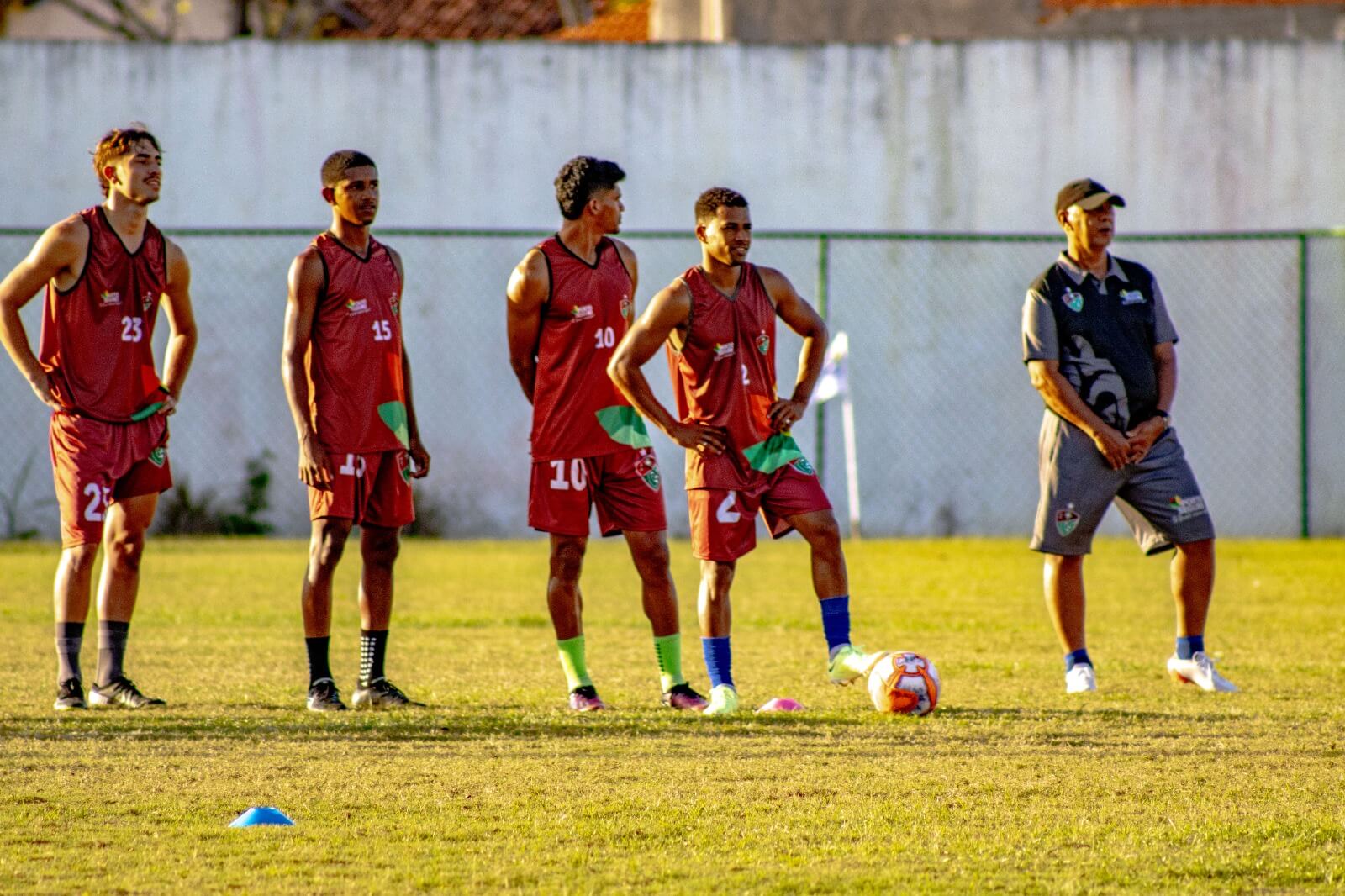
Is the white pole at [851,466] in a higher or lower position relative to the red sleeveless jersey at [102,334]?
lower

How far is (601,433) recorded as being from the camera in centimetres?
714

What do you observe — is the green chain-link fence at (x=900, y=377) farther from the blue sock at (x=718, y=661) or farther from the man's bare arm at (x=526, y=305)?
the blue sock at (x=718, y=661)

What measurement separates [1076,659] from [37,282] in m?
4.41

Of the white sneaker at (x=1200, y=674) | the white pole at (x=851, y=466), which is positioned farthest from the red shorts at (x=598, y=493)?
the white pole at (x=851, y=466)

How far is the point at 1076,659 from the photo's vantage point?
7684mm

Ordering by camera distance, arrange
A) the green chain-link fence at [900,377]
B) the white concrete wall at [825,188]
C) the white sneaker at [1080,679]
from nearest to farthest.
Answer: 1. the white sneaker at [1080,679]
2. the green chain-link fence at [900,377]
3. the white concrete wall at [825,188]

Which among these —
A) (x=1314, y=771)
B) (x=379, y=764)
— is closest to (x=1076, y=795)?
(x=1314, y=771)

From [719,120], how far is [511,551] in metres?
5.34

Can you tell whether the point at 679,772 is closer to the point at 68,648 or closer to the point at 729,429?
the point at 729,429

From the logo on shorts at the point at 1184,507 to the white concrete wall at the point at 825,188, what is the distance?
1069 cm

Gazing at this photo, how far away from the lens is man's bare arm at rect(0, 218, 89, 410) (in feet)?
23.2

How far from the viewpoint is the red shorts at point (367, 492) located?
7.21 m

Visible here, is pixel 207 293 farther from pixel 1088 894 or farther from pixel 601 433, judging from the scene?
pixel 1088 894

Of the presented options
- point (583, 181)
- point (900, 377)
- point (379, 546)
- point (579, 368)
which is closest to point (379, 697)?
point (379, 546)
